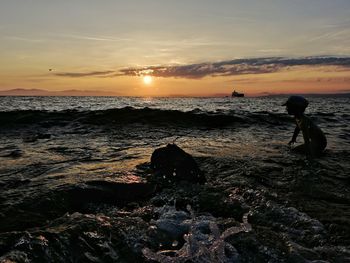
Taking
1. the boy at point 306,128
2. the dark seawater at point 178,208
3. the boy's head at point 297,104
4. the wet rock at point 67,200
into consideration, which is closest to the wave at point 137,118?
the dark seawater at point 178,208

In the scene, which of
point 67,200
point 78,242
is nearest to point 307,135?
point 67,200

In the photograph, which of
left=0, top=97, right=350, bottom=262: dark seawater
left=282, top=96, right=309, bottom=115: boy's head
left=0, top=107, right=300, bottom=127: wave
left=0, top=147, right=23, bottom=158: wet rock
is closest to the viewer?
left=0, top=97, right=350, bottom=262: dark seawater

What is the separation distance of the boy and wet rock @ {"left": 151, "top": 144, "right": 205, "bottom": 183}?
12.6 ft

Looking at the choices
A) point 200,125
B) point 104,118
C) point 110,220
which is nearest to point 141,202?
point 110,220

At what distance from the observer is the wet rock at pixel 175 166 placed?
24.2ft

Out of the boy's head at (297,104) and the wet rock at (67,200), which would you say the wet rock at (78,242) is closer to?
the wet rock at (67,200)

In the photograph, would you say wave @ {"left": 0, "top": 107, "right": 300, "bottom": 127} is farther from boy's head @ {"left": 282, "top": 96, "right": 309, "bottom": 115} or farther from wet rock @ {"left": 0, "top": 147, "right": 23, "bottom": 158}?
boy's head @ {"left": 282, "top": 96, "right": 309, "bottom": 115}

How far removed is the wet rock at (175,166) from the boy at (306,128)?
383cm

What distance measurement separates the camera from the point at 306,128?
1002cm

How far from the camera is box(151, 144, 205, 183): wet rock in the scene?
7367mm

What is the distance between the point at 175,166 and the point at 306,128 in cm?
449

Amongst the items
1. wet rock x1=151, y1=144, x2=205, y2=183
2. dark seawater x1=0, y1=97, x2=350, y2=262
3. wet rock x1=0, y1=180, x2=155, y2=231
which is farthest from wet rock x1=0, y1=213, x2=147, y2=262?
wet rock x1=151, y1=144, x2=205, y2=183

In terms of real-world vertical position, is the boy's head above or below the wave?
above

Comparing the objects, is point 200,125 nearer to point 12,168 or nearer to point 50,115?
point 50,115
